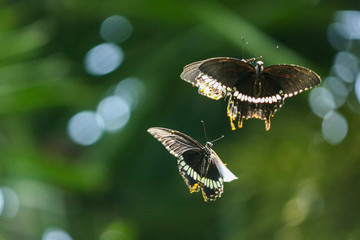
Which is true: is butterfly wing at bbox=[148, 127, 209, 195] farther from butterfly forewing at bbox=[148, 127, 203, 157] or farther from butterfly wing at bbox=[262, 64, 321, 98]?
butterfly wing at bbox=[262, 64, 321, 98]

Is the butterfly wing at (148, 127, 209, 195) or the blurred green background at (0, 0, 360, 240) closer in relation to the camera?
the butterfly wing at (148, 127, 209, 195)

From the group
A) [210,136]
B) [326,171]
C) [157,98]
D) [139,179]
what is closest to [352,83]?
[326,171]

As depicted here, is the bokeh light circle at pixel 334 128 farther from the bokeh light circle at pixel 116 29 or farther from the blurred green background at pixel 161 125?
the bokeh light circle at pixel 116 29

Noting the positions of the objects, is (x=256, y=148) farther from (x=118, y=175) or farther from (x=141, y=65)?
(x=118, y=175)

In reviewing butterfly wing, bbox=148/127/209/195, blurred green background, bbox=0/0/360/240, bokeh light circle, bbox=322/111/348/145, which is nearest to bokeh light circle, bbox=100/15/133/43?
blurred green background, bbox=0/0/360/240

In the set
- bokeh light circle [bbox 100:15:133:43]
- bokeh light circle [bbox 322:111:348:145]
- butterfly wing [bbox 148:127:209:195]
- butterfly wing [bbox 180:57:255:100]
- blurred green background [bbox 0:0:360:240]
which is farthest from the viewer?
bokeh light circle [bbox 100:15:133:43]

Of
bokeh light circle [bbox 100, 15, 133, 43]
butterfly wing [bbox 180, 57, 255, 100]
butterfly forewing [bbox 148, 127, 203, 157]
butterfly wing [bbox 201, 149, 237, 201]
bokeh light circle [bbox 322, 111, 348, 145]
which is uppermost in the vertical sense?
bokeh light circle [bbox 100, 15, 133, 43]

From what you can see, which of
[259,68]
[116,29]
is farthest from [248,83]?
[116,29]
